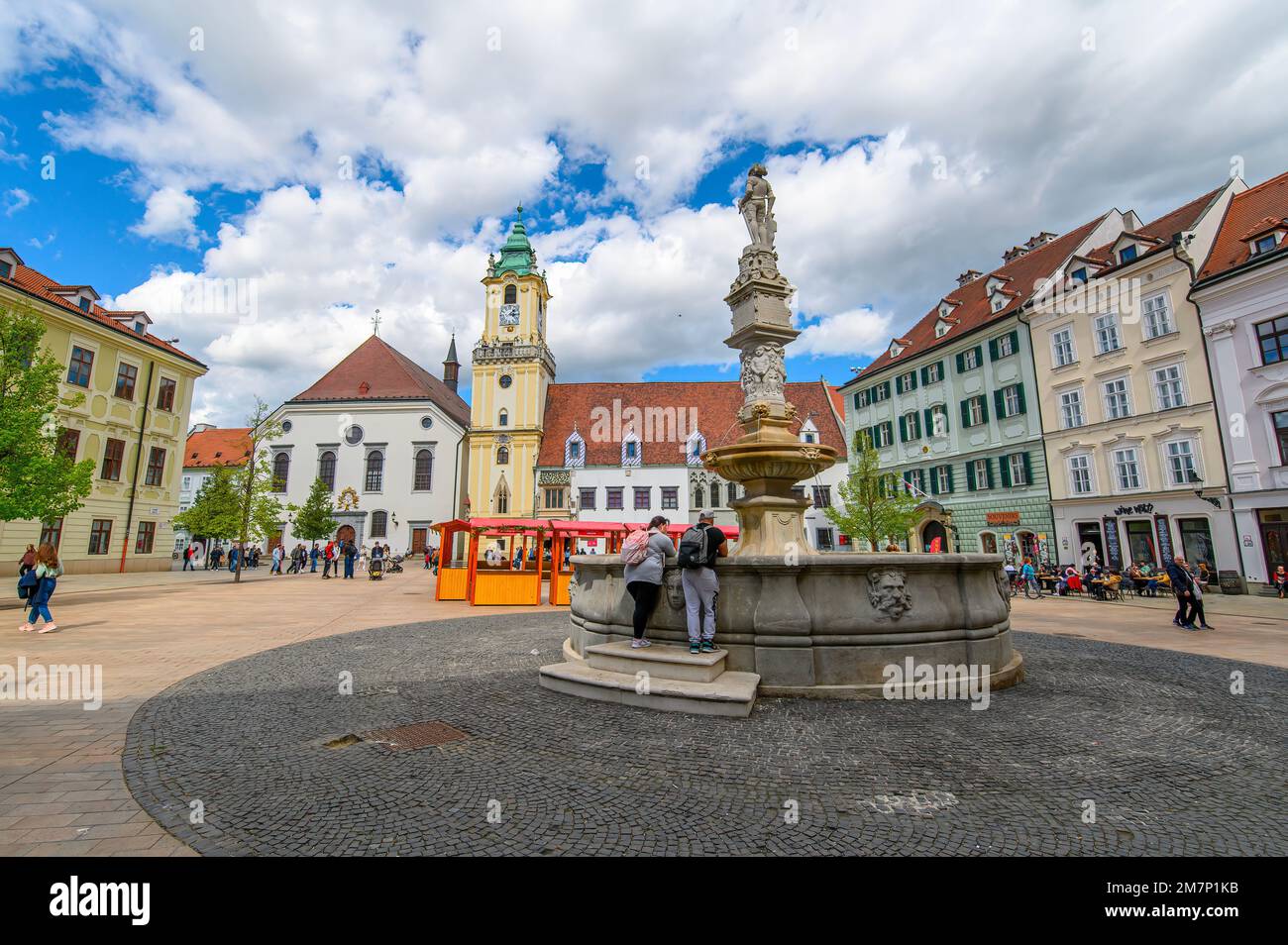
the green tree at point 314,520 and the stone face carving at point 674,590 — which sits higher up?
the green tree at point 314,520

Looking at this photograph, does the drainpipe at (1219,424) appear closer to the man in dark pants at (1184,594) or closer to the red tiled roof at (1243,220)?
the red tiled roof at (1243,220)

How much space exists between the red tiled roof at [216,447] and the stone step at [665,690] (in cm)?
6425

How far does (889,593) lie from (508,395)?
43.5 metres

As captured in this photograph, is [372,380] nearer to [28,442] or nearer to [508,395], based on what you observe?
[508,395]

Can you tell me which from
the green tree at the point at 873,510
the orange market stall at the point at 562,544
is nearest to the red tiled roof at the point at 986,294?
the green tree at the point at 873,510

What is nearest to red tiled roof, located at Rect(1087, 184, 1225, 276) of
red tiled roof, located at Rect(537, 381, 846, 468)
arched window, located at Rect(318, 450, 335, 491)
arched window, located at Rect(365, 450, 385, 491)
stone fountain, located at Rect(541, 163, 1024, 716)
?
red tiled roof, located at Rect(537, 381, 846, 468)

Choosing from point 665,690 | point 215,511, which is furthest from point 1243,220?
point 215,511

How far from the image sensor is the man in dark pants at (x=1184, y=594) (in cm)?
1216

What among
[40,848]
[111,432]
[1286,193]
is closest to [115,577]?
[111,432]

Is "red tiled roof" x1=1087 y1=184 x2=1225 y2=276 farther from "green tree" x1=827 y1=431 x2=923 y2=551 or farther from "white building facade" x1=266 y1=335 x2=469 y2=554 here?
"white building facade" x1=266 y1=335 x2=469 y2=554

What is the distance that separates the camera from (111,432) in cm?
2758

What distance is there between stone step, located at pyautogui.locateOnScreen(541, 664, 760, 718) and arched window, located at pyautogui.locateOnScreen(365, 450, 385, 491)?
154 ft

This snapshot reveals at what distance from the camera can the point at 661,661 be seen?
18.5 feet
